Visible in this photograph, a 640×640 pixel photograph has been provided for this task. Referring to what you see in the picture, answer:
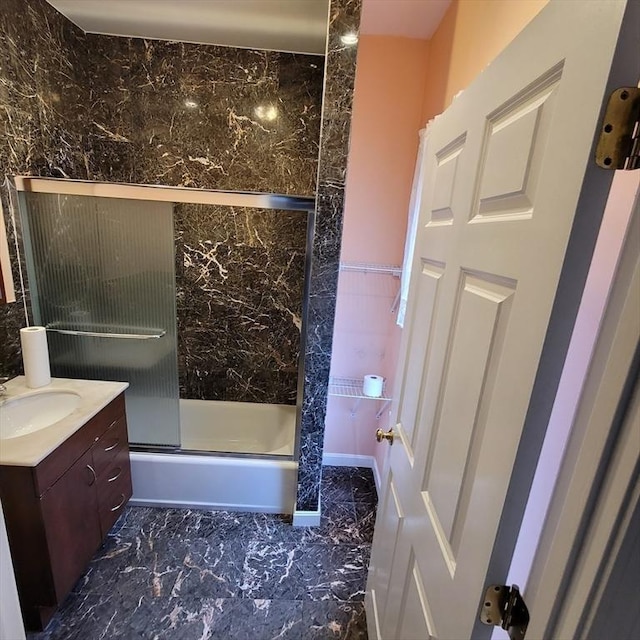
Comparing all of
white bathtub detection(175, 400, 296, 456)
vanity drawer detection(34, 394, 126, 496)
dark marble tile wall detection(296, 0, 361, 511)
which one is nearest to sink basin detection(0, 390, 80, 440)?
vanity drawer detection(34, 394, 126, 496)

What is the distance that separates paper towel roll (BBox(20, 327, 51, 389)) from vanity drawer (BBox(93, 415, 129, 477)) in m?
0.40

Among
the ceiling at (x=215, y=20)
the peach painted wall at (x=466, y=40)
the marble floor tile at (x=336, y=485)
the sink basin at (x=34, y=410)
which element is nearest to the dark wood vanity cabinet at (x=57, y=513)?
the sink basin at (x=34, y=410)

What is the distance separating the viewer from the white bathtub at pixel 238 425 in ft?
8.11

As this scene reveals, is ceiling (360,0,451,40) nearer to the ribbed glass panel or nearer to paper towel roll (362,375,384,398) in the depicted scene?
the ribbed glass panel

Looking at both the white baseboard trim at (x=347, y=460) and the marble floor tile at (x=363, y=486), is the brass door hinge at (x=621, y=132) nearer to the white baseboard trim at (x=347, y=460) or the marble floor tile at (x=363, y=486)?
the marble floor tile at (x=363, y=486)

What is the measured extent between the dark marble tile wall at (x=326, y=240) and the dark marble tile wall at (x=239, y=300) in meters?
0.74

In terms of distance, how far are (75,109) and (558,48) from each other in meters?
2.60

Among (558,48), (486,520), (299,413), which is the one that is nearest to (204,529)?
(299,413)

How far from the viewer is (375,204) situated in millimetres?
2209

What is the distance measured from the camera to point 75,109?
2146 mm

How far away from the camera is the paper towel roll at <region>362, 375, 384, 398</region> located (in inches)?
86.5

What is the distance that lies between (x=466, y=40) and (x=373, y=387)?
1.76 meters

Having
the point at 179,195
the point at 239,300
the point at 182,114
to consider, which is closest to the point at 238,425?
the point at 239,300

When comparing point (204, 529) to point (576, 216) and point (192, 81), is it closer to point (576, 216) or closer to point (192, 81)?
point (576, 216)
